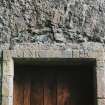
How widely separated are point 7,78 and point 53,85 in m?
0.51

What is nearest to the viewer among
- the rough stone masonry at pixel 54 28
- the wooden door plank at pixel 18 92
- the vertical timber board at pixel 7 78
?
the vertical timber board at pixel 7 78

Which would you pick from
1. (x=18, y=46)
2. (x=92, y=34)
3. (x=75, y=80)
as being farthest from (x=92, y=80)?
(x=18, y=46)

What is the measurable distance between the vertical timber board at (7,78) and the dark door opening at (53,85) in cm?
23

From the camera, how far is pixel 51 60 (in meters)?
3.77

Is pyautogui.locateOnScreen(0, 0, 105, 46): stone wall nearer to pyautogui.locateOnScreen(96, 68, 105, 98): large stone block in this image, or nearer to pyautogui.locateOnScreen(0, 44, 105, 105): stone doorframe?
pyautogui.locateOnScreen(0, 44, 105, 105): stone doorframe

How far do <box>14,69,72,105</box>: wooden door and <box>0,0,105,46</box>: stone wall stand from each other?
39 cm

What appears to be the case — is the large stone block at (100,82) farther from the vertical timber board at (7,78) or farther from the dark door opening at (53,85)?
the vertical timber board at (7,78)

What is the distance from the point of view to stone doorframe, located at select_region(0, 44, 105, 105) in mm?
3650

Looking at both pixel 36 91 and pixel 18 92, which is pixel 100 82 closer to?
pixel 36 91

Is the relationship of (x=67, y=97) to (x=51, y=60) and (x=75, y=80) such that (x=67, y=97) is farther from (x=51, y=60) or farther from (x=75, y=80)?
(x=51, y=60)

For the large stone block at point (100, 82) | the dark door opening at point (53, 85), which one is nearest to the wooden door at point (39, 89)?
the dark door opening at point (53, 85)

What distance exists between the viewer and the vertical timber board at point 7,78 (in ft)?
11.9

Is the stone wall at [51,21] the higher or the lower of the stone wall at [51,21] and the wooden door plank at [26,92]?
the higher

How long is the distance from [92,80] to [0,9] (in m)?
1.14
